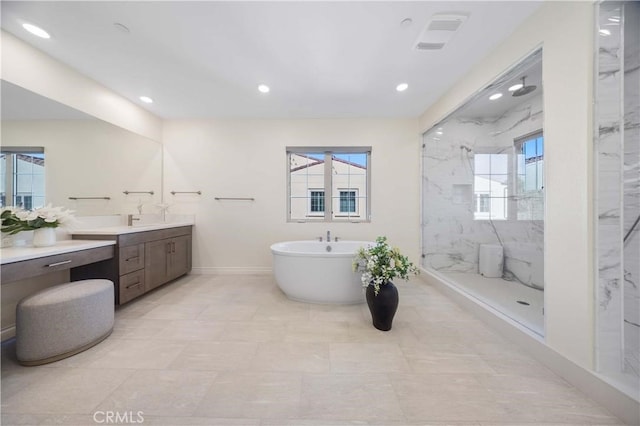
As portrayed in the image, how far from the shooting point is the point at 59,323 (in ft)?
5.28

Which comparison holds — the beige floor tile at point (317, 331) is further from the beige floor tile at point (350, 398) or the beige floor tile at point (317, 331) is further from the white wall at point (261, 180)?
the white wall at point (261, 180)

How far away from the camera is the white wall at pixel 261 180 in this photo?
144 inches

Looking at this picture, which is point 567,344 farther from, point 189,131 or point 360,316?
point 189,131

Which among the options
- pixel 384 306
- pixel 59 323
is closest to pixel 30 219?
pixel 59 323

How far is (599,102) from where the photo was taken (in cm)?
132

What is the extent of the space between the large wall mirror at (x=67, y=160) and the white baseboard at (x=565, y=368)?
4238 millimetres

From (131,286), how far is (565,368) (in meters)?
3.70

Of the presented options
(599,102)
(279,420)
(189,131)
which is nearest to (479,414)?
(279,420)

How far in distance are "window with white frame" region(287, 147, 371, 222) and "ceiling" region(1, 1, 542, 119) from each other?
3.08 ft

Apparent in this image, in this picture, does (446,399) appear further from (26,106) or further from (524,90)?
(26,106)

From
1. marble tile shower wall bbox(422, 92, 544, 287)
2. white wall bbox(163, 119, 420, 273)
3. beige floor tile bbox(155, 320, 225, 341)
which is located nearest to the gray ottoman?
beige floor tile bbox(155, 320, 225, 341)

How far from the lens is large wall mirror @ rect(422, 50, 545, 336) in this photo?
294 centimetres

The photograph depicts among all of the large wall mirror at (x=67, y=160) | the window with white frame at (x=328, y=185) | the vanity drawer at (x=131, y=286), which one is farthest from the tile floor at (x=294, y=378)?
the window with white frame at (x=328, y=185)

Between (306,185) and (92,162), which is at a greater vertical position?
(92,162)
